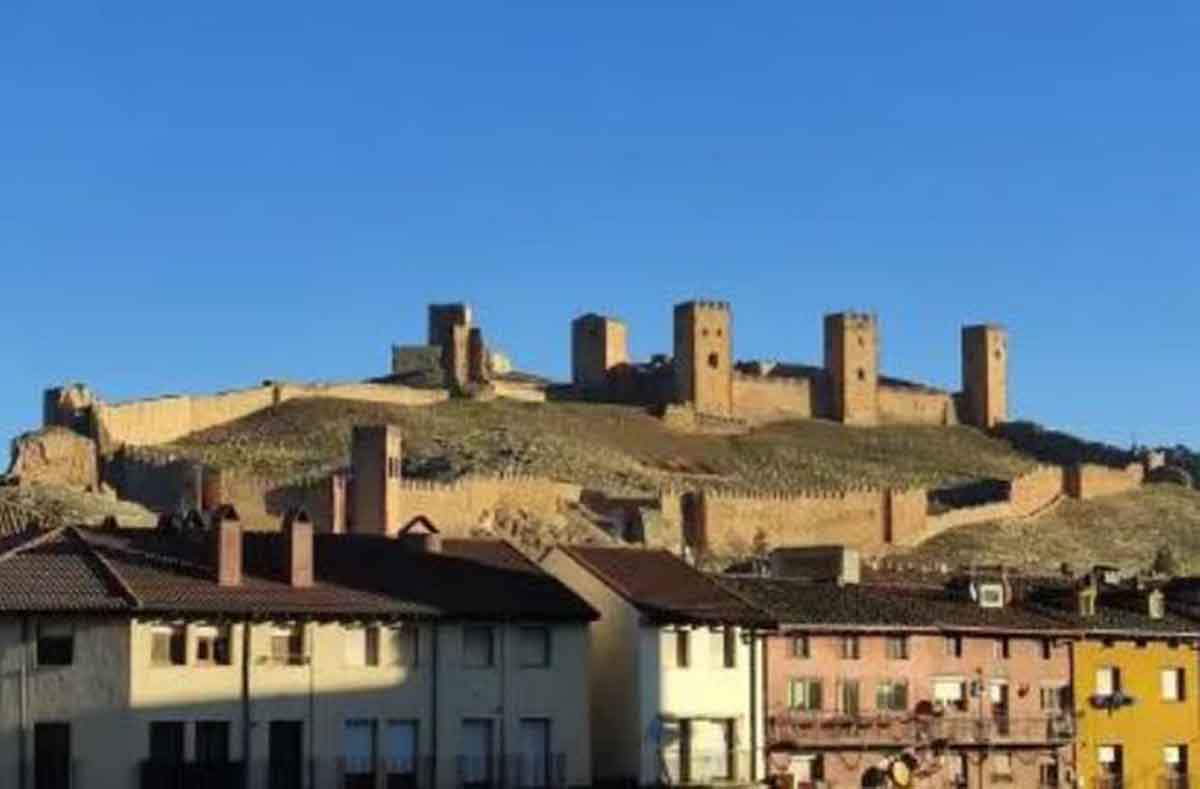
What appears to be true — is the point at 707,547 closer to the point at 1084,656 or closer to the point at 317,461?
the point at 317,461

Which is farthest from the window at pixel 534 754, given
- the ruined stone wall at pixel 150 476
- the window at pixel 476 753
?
the ruined stone wall at pixel 150 476

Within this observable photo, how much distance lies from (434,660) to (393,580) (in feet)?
7.89

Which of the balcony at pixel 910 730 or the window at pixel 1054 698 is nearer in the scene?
the balcony at pixel 910 730

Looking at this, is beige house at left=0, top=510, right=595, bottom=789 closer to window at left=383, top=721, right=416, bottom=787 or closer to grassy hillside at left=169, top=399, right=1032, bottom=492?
window at left=383, top=721, right=416, bottom=787

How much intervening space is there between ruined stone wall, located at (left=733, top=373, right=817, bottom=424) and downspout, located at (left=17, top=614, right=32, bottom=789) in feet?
454

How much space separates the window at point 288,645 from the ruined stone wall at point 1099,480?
116 metres

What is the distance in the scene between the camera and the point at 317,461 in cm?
15038

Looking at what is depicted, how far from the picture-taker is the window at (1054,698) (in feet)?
245

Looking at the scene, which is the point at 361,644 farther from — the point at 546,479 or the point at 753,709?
the point at 546,479

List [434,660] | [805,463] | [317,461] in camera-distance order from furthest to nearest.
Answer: [805,463]
[317,461]
[434,660]

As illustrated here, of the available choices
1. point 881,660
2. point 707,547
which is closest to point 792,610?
point 881,660

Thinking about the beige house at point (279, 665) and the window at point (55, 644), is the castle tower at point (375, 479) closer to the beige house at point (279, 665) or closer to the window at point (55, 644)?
the beige house at point (279, 665)


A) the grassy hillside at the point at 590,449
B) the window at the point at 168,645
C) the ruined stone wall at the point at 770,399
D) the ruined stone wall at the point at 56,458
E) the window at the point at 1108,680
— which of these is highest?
the ruined stone wall at the point at 770,399

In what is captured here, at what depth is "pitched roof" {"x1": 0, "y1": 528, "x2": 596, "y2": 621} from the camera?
2232 inches
